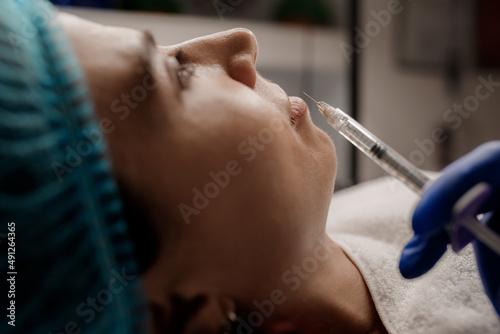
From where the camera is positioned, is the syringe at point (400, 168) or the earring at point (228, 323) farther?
the earring at point (228, 323)

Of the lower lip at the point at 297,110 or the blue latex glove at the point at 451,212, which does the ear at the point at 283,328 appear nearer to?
the blue latex glove at the point at 451,212

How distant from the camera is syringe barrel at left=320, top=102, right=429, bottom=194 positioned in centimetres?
64

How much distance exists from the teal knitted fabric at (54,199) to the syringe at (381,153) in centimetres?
37

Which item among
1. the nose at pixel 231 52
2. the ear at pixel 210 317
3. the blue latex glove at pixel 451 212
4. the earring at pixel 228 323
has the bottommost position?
the earring at pixel 228 323

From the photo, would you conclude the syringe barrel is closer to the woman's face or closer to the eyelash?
the woman's face

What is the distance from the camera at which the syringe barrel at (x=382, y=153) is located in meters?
0.64

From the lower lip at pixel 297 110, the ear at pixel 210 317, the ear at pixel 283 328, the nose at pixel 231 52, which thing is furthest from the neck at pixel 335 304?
the nose at pixel 231 52

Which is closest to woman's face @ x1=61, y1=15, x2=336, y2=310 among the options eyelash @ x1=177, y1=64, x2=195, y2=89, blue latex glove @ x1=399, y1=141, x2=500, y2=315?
eyelash @ x1=177, y1=64, x2=195, y2=89

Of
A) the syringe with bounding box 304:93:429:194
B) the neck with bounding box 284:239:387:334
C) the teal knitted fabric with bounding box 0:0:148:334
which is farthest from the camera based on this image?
the neck with bounding box 284:239:387:334

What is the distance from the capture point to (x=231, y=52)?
755 millimetres

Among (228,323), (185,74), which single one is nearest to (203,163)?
(185,74)

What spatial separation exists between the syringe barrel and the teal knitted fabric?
37 cm

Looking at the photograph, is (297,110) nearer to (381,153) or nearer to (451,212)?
(381,153)

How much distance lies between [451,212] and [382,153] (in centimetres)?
14
